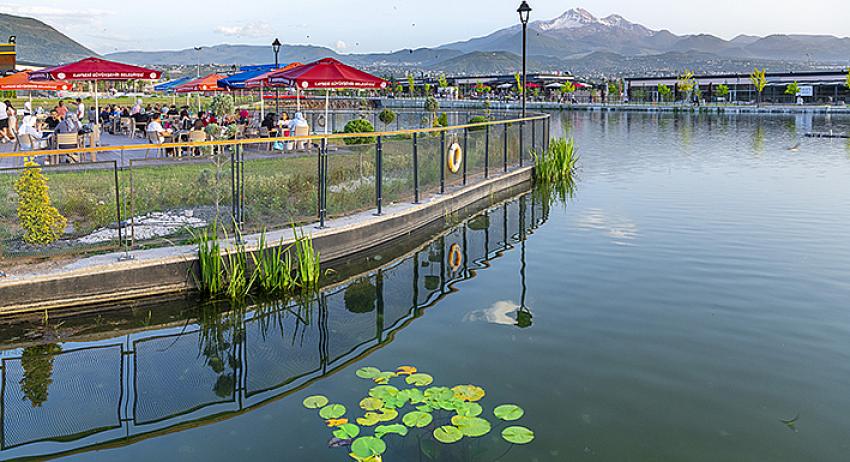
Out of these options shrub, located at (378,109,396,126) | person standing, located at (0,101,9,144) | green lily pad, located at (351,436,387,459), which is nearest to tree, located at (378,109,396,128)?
shrub, located at (378,109,396,126)

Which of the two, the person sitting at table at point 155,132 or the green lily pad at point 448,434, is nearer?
the green lily pad at point 448,434

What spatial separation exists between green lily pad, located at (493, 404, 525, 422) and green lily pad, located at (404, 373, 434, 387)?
2.68 ft

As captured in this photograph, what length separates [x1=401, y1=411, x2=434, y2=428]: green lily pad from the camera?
5.82 meters

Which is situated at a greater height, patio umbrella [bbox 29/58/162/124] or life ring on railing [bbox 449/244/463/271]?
patio umbrella [bbox 29/58/162/124]

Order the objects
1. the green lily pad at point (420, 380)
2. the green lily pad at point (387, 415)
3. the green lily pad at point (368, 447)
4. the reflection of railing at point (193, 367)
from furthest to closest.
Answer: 1. the green lily pad at point (420, 380)
2. the reflection of railing at point (193, 367)
3. the green lily pad at point (387, 415)
4. the green lily pad at point (368, 447)

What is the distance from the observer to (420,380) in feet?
22.3

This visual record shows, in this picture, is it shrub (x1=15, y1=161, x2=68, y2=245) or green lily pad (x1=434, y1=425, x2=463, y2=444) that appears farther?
shrub (x1=15, y1=161, x2=68, y2=245)

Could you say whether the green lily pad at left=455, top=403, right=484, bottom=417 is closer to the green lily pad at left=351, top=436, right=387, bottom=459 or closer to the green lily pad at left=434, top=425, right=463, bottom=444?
the green lily pad at left=434, top=425, right=463, bottom=444

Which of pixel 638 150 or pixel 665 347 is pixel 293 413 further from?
pixel 638 150

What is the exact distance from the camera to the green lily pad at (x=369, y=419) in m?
5.89

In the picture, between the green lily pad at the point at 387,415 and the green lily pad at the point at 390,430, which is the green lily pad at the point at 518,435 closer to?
the green lily pad at the point at 390,430

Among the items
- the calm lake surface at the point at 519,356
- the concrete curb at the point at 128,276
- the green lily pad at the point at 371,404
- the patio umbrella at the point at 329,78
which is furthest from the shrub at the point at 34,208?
the patio umbrella at the point at 329,78

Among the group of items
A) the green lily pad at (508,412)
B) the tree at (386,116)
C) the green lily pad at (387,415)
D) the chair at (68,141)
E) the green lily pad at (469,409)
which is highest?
the tree at (386,116)

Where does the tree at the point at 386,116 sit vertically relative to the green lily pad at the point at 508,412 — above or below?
above
